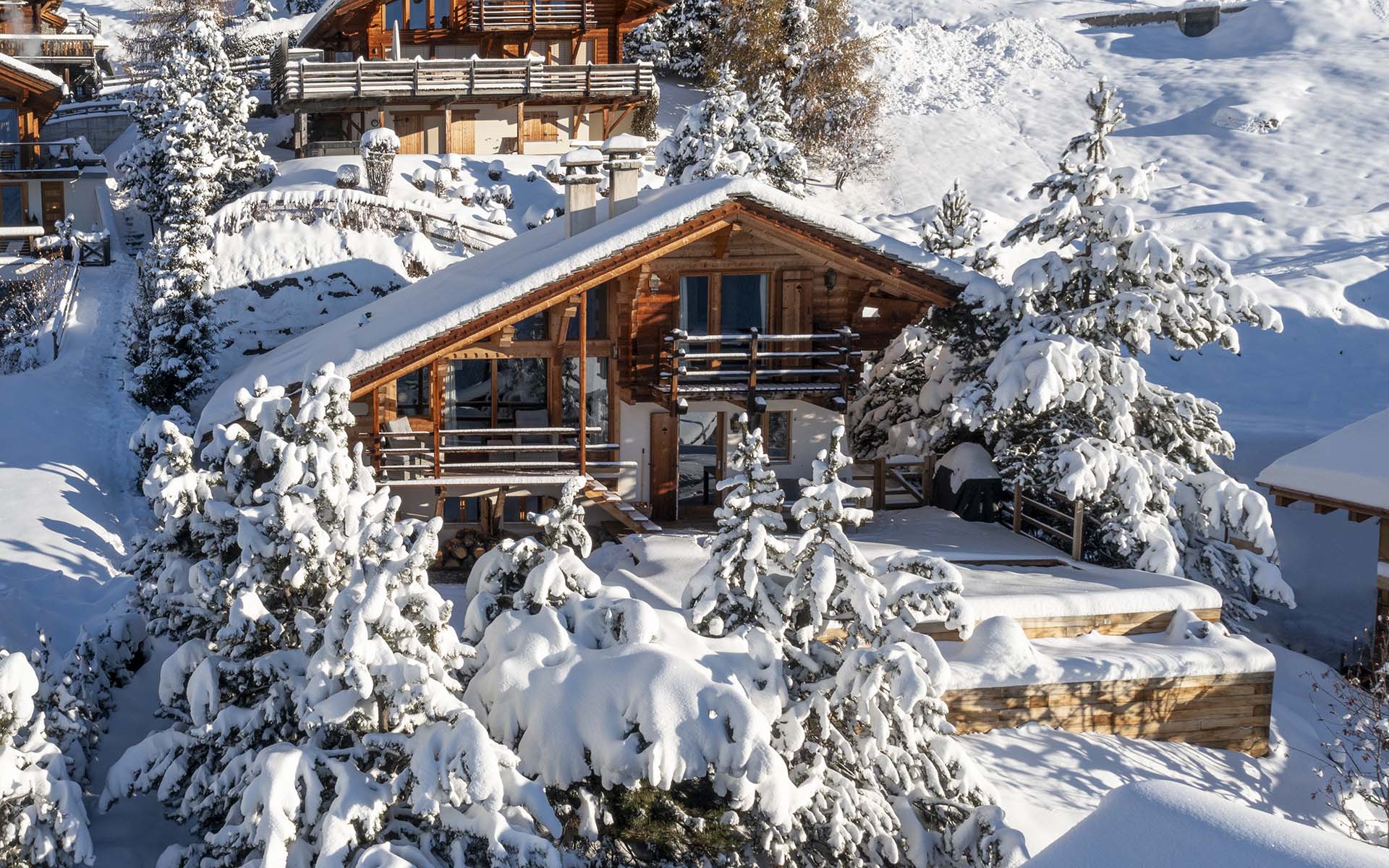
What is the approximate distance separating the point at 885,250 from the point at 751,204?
2.25m

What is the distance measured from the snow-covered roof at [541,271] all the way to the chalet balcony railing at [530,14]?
21808mm

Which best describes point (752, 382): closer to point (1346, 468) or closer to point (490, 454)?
point (490, 454)

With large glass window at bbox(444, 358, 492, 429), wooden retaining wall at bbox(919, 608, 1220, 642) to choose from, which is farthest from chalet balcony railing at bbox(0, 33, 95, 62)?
wooden retaining wall at bbox(919, 608, 1220, 642)

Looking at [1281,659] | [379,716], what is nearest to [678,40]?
[1281,659]

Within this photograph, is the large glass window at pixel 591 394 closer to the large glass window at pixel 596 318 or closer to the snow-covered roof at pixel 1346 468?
the large glass window at pixel 596 318

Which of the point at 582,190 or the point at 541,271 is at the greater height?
the point at 582,190

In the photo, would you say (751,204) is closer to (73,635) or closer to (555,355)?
(555,355)

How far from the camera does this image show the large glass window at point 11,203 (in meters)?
40.7

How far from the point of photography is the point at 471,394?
21.8m

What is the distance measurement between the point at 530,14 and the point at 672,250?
26003 millimetres

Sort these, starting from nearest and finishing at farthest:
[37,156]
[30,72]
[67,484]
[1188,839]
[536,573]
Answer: [1188,839]
[536,573]
[67,484]
[30,72]
[37,156]

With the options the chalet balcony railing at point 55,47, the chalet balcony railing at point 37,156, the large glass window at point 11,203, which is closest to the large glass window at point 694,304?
the chalet balcony railing at point 37,156

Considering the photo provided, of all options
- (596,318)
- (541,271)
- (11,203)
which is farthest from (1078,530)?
(11,203)

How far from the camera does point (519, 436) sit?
21.9 m
